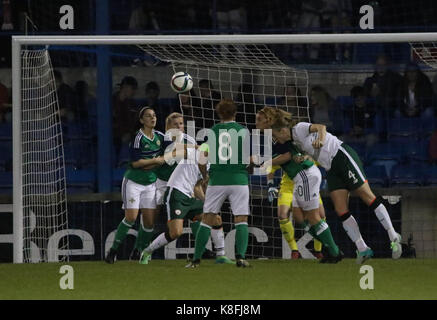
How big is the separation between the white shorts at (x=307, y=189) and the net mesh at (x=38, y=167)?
9.54 ft

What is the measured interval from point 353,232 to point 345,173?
2.13 feet

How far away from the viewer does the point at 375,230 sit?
51.1 ft

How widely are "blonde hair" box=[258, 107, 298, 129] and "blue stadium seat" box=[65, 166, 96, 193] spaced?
14.8ft

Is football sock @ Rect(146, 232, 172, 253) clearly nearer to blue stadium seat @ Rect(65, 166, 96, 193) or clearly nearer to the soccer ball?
the soccer ball

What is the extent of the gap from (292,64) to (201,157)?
6.47 m

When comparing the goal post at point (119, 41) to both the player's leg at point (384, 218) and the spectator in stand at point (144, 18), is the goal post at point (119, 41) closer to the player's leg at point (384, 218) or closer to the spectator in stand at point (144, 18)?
the player's leg at point (384, 218)

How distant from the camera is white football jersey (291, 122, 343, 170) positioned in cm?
1361

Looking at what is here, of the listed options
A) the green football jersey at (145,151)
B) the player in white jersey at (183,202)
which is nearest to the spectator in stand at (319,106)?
the green football jersey at (145,151)

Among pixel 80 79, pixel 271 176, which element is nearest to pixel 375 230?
pixel 271 176

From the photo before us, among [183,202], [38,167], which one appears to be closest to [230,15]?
[38,167]

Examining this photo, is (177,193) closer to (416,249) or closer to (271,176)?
(271,176)

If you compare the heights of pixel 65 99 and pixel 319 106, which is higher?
pixel 65 99

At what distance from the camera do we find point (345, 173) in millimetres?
13570

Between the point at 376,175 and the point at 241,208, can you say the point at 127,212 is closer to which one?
the point at 241,208
